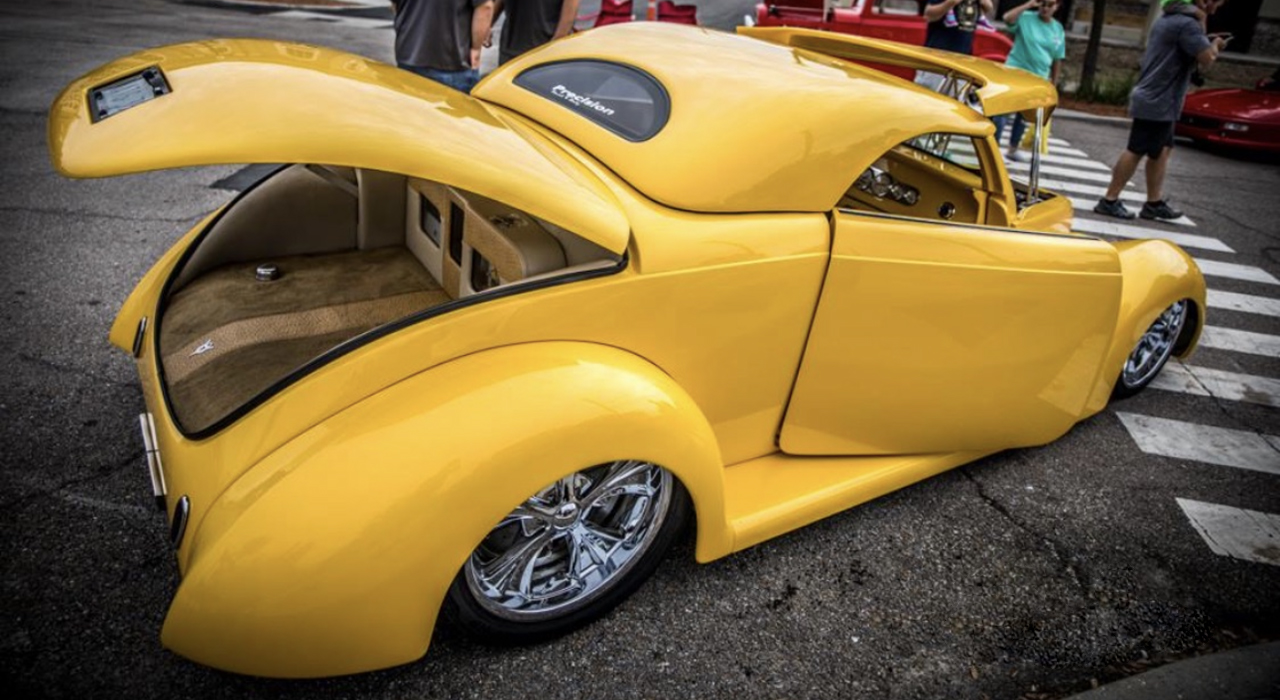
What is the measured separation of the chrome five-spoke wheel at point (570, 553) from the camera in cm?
207

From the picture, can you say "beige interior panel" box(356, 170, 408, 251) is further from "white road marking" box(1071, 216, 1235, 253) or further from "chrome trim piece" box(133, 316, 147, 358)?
"white road marking" box(1071, 216, 1235, 253)

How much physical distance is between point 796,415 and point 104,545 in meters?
2.18

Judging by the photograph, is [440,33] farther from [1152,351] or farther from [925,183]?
[1152,351]

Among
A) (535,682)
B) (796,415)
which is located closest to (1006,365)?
(796,415)

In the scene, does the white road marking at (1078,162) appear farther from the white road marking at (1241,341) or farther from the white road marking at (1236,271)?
the white road marking at (1241,341)

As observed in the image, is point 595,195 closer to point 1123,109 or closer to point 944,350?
point 944,350

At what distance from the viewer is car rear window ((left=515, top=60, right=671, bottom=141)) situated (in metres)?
2.39

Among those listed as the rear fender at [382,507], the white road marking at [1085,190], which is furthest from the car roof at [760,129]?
the white road marking at [1085,190]

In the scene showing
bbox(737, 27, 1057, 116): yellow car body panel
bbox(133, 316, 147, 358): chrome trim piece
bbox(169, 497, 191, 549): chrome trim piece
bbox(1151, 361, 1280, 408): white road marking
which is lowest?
bbox(1151, 361, 1280, 408): white road marking

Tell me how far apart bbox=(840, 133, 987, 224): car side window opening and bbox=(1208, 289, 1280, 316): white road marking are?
3.07 m

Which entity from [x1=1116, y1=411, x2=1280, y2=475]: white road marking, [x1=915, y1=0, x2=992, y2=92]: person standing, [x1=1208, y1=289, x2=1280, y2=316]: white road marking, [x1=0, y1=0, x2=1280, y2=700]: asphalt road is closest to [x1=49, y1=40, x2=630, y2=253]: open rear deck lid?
[x1=0, y1=0, x2=1280, y2=700]: asphalt road

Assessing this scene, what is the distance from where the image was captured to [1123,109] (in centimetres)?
1166

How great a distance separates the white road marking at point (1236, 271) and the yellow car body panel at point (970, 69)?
3.78 meters

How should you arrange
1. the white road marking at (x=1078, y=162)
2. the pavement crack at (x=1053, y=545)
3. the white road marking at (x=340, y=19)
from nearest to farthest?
the pavement crack at (x=1053, y=545) → the white road marking at (x=1078, y=162) → the white road marking at (x=340, y=19)
